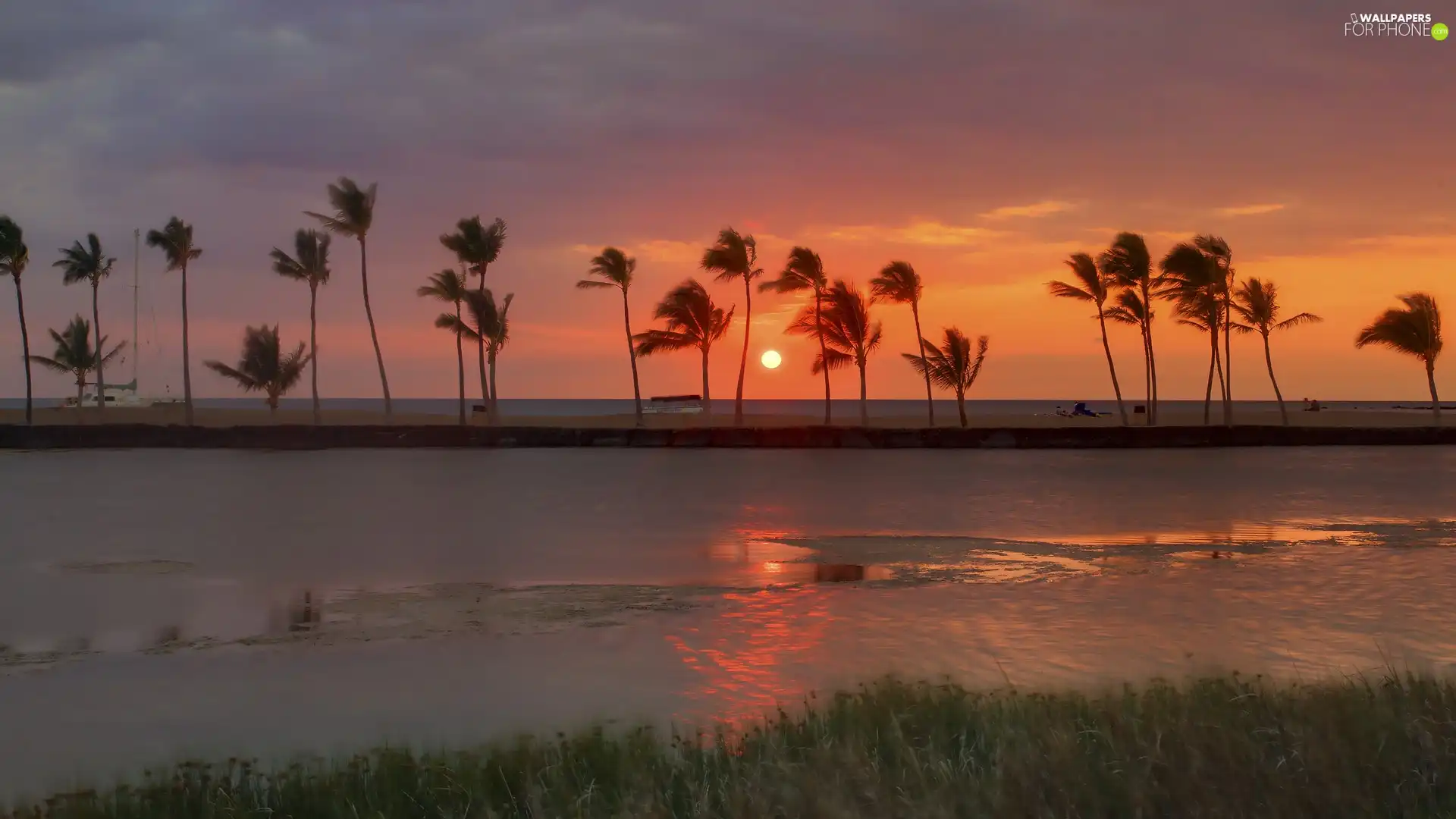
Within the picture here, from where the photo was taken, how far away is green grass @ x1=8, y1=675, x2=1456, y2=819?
17.6 ft

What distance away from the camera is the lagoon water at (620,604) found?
8328 millimetres

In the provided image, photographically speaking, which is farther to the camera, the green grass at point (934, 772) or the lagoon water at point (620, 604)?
the lagoon water at point (620, 604)

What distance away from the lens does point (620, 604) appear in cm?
1256

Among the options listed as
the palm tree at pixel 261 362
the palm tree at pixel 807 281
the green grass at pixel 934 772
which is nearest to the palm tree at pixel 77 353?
the palm tree at pixel 261 362

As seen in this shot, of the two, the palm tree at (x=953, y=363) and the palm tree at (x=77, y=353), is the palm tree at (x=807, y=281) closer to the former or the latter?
the palm tree at (x=953, y=363)

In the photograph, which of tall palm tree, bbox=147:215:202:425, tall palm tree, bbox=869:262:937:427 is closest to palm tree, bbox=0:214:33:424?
tall palm tree, bbox=147:215:202:425

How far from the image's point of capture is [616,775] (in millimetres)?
5934

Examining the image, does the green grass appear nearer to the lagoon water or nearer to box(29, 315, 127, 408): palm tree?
the lagoon water

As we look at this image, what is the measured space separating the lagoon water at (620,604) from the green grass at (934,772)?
1.16 m

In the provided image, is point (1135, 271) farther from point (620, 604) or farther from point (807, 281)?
point (620, 604)

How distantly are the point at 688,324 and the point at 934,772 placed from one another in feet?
221

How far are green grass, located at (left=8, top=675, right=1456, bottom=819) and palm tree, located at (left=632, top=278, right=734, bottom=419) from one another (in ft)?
211

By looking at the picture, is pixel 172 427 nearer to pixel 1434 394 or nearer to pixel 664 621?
pixel 664 621

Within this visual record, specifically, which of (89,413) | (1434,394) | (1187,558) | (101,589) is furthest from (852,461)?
(89,413)
